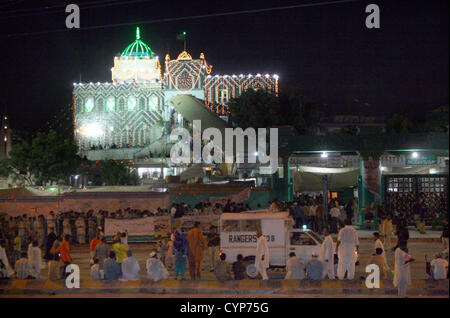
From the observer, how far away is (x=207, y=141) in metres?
43.2

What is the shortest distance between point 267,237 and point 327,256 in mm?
1637

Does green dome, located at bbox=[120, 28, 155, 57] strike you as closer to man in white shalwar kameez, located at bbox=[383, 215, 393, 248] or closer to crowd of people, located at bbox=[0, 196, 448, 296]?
man in white shalwar kameez, located at bbox=[383, 215, 393, 248]

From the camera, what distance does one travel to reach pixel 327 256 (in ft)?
41.2

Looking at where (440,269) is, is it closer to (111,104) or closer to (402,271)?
(402,271)

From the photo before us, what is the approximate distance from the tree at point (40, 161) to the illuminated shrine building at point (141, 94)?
16120 millimetres

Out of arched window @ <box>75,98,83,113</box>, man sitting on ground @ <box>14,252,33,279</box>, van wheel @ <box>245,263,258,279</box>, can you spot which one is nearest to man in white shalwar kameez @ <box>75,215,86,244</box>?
man sitting on ground @ <box>14,252,33,279</box>

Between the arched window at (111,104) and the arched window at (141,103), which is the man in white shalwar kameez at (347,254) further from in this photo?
the arched window at (111,104)

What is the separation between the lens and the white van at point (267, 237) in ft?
43.8

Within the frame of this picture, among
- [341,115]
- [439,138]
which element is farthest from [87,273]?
[341,115]

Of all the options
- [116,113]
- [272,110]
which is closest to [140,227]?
[272,110]

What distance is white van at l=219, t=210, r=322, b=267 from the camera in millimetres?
13336

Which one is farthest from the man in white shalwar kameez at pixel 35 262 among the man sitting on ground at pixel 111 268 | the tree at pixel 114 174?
the tree at pixel 114 174

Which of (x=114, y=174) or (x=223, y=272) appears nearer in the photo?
(x=223, y=272)
